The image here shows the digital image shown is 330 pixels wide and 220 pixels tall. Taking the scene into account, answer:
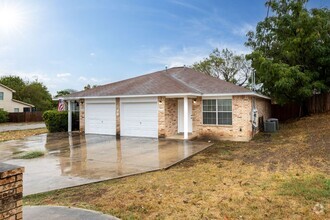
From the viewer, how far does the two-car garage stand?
1460 centimetres

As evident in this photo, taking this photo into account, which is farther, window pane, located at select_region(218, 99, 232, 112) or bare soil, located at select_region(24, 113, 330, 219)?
window pane, located at select_region(218, 99, 232, 112)

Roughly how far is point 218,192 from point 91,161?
191 inches

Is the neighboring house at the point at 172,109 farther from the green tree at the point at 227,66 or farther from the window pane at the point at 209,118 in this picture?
the green tree at the point at 227,66

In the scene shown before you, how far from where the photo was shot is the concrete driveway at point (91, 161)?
666 cm

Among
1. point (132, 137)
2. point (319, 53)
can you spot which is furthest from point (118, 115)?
point (319, 53)

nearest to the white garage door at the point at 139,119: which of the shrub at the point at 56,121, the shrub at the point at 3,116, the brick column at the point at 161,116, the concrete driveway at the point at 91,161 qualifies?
the brick column at the point at 161,116

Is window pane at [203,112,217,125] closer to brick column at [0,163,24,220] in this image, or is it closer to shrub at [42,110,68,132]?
shrub at [42,110,68,132]

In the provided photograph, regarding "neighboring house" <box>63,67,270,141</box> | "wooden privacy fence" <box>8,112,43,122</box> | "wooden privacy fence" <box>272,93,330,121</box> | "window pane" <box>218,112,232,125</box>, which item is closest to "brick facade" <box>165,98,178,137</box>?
"neighboring house" <box>63,67,270,141</box>

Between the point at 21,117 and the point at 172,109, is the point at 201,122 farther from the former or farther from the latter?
the point at 21,117

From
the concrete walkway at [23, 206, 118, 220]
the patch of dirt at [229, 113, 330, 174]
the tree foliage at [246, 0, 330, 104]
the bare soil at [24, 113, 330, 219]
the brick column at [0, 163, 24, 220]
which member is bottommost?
the bare soil at [24, 113, 330, 219]

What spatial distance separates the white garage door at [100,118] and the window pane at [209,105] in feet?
18.2

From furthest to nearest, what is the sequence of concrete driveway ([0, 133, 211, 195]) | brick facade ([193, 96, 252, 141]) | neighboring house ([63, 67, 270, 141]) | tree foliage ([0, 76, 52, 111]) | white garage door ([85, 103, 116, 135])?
1. tree foliage ([0, 76, 52, 111])
2. white garage door ([85, 103, 116, 135])
3. neighboring house ([63, 67, 270, 141])
4. brick facade ([193, 96, 252, 141])
5. concrete driveway ([0, 133, 211, 195])

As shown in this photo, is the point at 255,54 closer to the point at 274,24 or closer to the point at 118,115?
the point at 274,24

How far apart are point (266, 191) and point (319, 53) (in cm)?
1680
